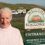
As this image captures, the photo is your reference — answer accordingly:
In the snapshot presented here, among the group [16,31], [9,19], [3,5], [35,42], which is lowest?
[35,42]

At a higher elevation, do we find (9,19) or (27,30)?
(9,19)

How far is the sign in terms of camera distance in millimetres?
1872

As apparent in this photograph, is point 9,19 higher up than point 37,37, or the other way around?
point 9,19

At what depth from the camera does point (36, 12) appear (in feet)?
6.23

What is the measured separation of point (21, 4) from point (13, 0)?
0.09 meters

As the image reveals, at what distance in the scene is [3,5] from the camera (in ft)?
5.99

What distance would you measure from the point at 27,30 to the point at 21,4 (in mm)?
279

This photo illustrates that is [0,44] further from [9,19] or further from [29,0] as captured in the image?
[29,0]

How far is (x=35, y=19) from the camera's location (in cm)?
188

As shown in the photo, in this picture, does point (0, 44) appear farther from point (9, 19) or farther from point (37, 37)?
point (37, 37)

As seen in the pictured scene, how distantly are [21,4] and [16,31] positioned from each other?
0.94ft

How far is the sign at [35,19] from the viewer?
1.87 meters

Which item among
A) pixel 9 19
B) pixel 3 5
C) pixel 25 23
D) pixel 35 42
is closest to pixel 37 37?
pixel 35 42

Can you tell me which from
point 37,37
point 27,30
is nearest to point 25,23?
point 27,30
